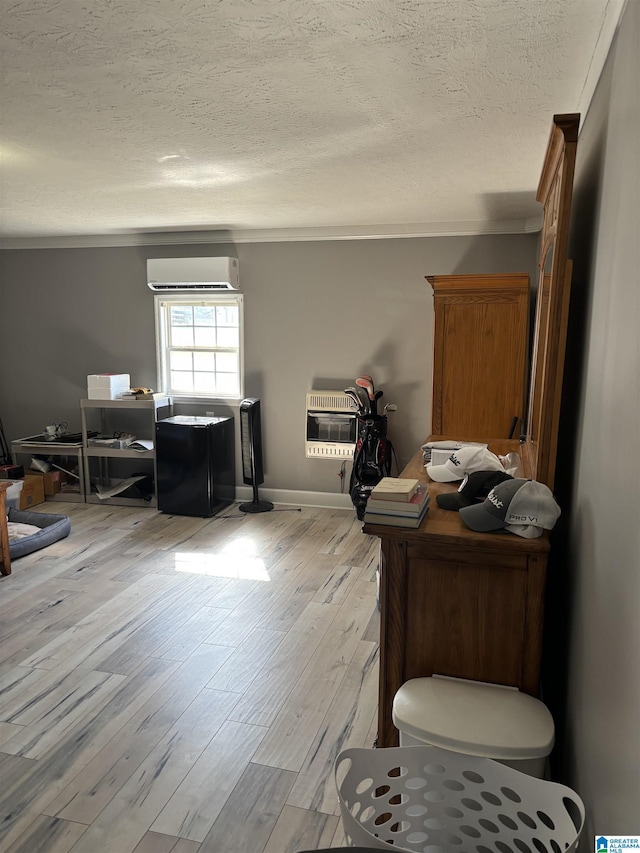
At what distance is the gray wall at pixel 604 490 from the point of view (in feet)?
3.46

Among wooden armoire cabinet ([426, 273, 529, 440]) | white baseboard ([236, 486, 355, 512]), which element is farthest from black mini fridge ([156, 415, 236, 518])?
wooden armoire cabinet ([426, 273, 529, 440])

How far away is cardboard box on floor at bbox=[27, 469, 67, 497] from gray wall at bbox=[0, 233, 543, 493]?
1.92ft

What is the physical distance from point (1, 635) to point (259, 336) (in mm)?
3297

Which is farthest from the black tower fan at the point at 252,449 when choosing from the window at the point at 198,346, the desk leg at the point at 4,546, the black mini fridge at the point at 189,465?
the desk leg at the point at 4,546

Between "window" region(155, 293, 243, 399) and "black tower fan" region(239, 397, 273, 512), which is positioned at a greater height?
"window" region(155, 293, 243, 399)

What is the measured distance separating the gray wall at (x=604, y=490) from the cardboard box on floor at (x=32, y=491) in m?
4.90

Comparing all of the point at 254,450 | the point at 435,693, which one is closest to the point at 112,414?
the point at 254,450

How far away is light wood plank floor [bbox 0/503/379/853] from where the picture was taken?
198cm

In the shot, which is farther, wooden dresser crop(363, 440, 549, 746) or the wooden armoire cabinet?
the wooden armoire cabinet

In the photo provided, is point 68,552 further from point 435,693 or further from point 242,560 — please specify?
point 435,693

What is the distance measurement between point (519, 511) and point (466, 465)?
2.09 ft

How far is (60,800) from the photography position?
2.05m

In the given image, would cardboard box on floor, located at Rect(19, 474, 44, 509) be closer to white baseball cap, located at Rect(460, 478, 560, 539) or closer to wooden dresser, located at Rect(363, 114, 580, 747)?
wooden dresser, located at Rect(363, 114, 580, 747)

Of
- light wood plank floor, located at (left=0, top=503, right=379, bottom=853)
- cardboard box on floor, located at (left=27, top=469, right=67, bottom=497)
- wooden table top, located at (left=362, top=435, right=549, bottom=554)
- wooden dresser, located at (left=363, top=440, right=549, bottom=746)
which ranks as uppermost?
wooden table top, located at (left=362, top=435, right=549, bottom=554)
